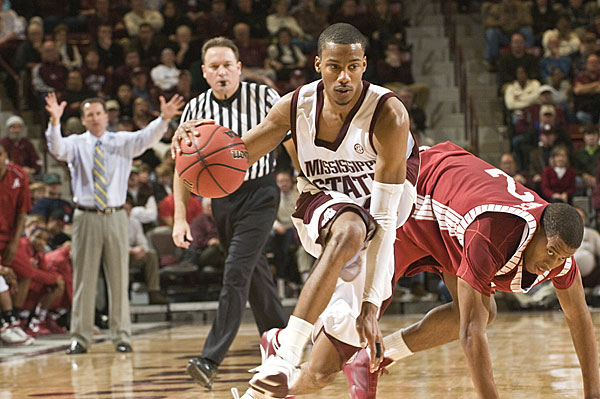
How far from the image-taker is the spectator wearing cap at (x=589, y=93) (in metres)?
11.8

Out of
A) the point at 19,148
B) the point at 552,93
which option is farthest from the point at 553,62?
the point at 19,148

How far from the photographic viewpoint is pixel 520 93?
12047 millimetres

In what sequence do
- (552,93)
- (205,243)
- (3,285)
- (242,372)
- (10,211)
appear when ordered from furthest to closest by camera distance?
(552,93) → (205,243) → (10,211) → (3,285) → (242,372)

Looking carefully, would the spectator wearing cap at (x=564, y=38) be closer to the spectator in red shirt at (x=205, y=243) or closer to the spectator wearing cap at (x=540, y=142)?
the spectator wearing cap at (x=540, y=142)

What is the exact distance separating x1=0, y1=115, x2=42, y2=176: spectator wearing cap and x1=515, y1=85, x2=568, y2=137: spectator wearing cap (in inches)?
251

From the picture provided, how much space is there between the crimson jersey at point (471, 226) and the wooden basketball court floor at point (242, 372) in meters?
0.79

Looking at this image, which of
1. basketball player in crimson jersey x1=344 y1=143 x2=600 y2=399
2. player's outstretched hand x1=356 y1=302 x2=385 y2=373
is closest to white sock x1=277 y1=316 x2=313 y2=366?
player's outstretched hand x1=356 y1=302 x2=385 y2=373

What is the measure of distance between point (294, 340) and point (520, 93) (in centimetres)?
964

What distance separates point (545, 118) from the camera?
36.0 feet

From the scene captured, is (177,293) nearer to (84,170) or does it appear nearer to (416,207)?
(84,170)

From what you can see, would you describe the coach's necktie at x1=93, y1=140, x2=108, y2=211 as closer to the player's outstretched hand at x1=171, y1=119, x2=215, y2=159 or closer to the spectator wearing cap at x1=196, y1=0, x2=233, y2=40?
the player's outstretched hand at x1=171, y1=119, x2=215, y2=159

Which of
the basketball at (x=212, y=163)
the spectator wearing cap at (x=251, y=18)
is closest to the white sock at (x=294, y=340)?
the basketball at (x=212, y=163)

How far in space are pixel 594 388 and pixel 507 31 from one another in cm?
1040

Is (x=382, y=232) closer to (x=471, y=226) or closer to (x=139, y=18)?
(x=471, y=226)
